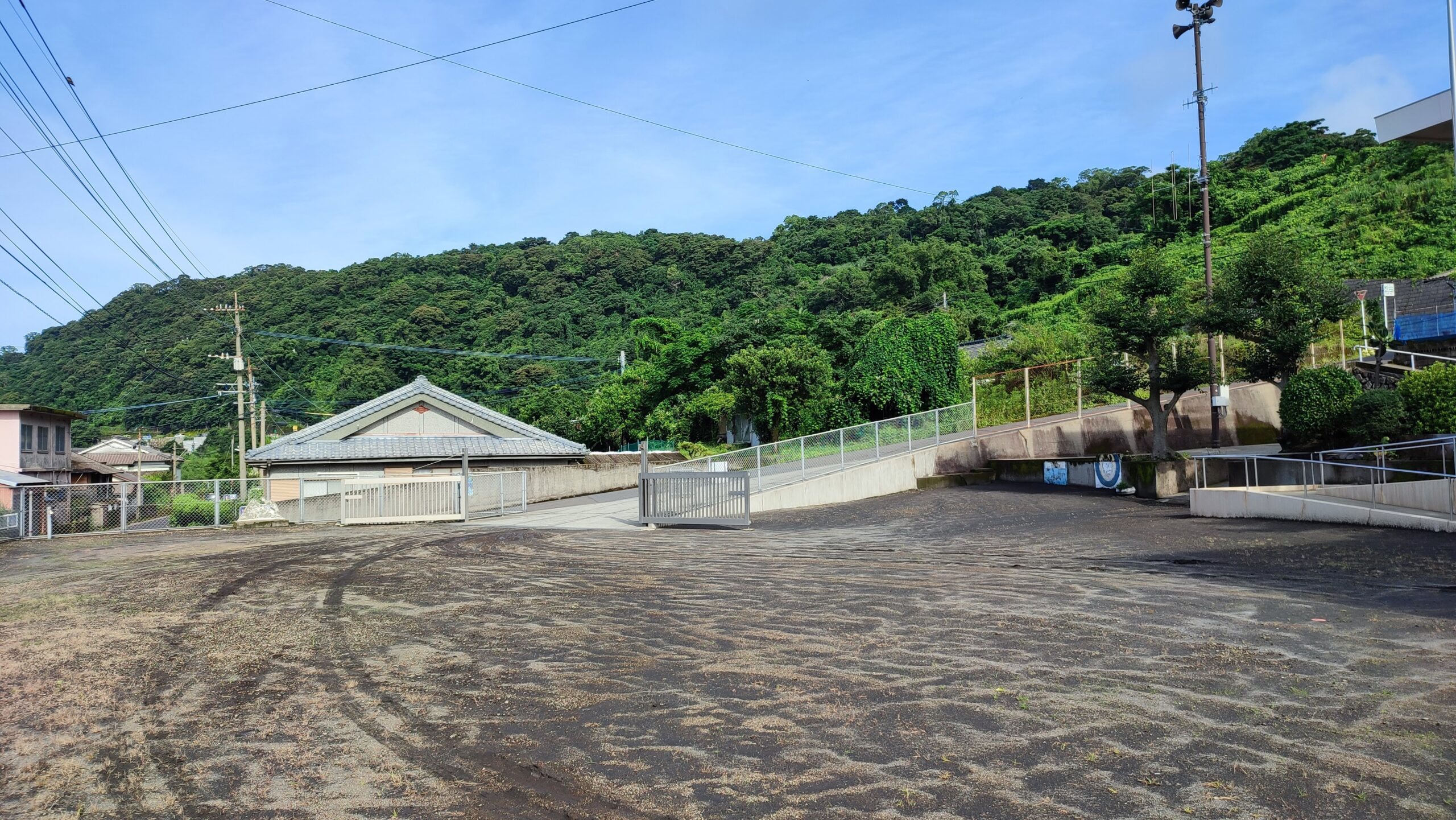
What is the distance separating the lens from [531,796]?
4574mm

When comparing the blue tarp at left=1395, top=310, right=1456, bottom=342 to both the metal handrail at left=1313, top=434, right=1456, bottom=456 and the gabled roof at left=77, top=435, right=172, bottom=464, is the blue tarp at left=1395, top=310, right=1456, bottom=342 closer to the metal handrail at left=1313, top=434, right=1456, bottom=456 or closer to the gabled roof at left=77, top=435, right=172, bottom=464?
the metal handrail at left=1313, top=434, right=1456, bottom=456

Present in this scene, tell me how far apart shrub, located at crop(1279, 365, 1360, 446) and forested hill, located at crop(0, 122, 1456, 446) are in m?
16.7

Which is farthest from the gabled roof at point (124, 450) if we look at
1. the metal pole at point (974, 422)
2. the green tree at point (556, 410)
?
the metal pole at point (974, 422)

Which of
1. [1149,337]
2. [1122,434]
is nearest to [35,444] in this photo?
[1122,434]

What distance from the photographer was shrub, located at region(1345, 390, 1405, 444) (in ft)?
55.8

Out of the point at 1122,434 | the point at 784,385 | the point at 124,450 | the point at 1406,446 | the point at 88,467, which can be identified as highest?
the point at 784,385

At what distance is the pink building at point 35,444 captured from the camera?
144 ft

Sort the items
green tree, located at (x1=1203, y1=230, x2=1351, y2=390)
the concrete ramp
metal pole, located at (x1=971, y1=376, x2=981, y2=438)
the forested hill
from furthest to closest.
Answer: the forested hill, metal pole, located at (x1=971, y1=376, x2=981, y2=438), green tree, located at (x1=1203, y1=230, x2=1351, y2=390), the concrete ramp

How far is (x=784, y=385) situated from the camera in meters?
36.1

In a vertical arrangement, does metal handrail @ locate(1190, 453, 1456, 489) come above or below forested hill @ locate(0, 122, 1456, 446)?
below

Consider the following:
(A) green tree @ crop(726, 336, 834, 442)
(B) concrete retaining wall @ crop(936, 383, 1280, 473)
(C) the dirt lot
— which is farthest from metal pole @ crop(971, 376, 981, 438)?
(C) the dirt lot

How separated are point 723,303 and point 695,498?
55903mm

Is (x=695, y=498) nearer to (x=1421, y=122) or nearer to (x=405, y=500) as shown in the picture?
(x=405, y=500)

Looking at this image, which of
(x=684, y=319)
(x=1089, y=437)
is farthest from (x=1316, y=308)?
(x=684, y=319)
